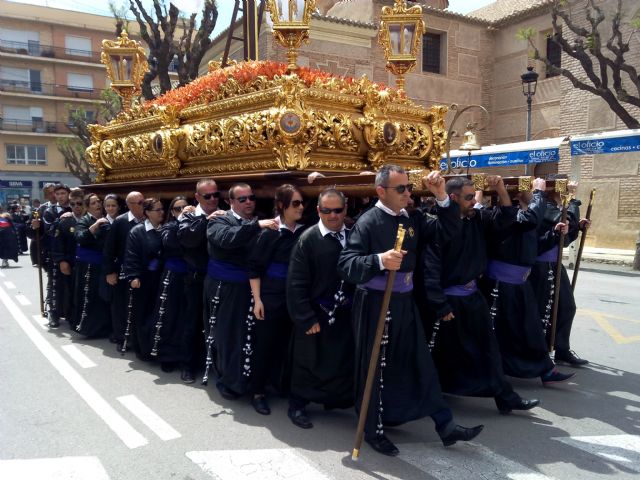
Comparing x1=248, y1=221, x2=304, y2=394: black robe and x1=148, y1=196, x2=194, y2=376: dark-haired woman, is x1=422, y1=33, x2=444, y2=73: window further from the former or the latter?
x1=248, y1=221, x2=304, y2=394: black robe

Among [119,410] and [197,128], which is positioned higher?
[197,128]

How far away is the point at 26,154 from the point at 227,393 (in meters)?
35.8

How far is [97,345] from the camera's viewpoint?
5902mm

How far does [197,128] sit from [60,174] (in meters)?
34.1

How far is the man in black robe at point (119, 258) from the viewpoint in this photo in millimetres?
5551

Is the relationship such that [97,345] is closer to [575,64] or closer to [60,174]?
[575,64]

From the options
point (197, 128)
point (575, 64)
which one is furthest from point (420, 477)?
point (575, 64)

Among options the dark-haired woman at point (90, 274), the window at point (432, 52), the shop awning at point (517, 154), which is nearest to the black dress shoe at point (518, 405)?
the dark-haired woman at point (90, 274)

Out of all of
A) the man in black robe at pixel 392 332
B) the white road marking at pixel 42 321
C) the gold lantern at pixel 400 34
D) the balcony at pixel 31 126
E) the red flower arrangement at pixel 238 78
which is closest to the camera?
the man in black robe at pixel 392 332

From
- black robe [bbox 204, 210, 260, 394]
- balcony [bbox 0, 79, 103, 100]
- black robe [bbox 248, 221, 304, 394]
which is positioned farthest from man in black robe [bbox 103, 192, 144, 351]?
balcony [bbox 0, 79, 103, 100]

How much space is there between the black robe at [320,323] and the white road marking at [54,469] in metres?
1.30

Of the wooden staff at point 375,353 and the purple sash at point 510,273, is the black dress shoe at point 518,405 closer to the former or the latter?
the purple sash at point 510,273

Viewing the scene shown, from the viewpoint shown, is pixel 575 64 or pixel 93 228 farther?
pixel 575 64

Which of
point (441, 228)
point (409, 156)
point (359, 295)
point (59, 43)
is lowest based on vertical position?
point (359, 295)
